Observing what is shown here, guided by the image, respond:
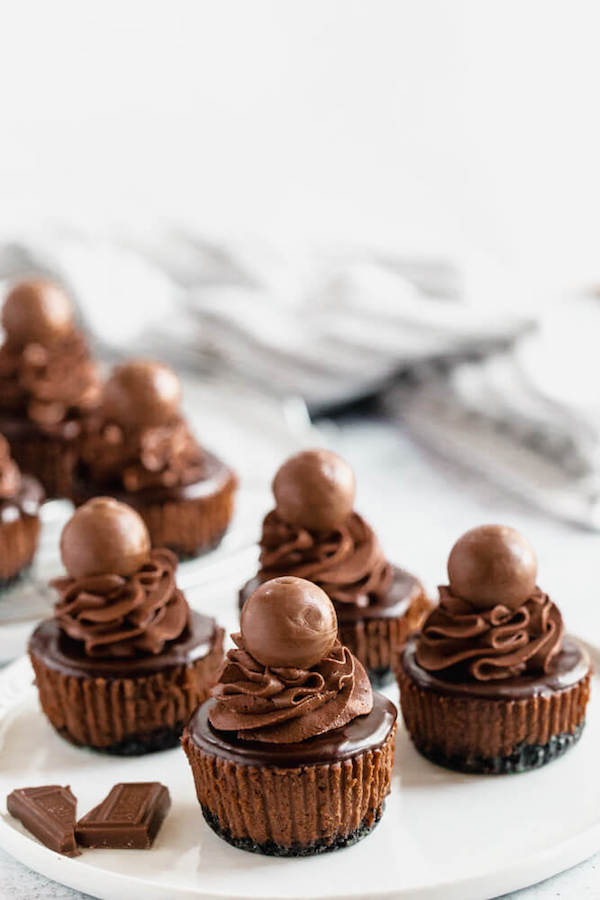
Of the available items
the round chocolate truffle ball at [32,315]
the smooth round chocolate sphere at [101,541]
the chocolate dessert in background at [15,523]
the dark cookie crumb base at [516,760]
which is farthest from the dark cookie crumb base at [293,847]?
the round chocolate truffle ball at [32,315]

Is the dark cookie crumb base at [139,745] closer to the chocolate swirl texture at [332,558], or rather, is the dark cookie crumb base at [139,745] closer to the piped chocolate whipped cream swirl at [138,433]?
the chocolate swirl texture at [332,558]

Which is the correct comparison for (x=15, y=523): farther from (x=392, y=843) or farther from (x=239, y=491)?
(x=392, y=843)

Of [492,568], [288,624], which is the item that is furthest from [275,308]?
[288,624]

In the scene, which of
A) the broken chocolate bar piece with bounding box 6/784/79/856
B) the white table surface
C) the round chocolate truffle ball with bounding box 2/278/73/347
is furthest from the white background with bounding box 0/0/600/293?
the broken chocolate bar piece with bounding box 6/784/79/856

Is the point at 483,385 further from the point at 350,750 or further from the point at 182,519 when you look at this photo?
the point at 350,750

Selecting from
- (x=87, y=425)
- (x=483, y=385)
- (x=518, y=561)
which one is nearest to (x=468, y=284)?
(x=483, y=385)

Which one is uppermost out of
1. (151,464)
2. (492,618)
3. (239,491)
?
(492,618)

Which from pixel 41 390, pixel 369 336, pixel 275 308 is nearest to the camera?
pixel 41 390
